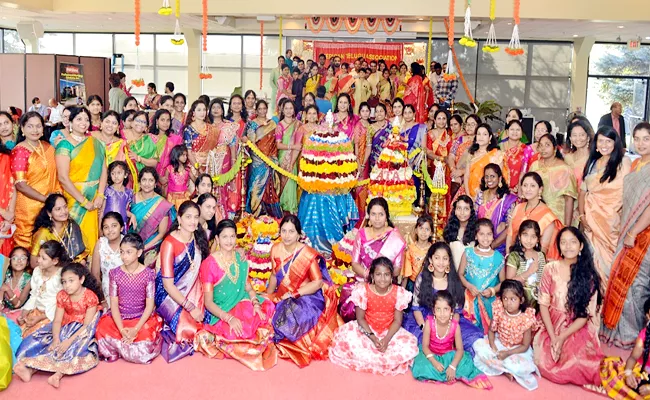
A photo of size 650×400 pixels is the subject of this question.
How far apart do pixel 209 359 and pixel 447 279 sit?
5.20 feet

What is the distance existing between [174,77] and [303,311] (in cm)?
1401

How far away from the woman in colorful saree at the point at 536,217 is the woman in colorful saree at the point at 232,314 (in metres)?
1.85

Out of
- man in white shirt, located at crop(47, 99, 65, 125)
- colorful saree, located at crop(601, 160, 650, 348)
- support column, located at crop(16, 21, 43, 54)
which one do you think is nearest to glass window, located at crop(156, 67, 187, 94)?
support column, located at crop(16, 21, 43, 54)

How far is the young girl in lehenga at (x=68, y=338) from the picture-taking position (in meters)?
3.84

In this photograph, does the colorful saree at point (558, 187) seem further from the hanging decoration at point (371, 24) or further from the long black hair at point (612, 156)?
the hanging decoration at point (371, 24)

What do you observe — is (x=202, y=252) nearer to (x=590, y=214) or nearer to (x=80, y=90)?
(x=590, y=214)

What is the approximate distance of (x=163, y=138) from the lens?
609cm

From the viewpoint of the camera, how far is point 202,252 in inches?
176

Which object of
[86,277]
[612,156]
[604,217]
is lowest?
[86,277]

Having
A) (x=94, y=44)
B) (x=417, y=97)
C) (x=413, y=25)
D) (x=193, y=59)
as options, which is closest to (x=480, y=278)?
(x=417, y=97)

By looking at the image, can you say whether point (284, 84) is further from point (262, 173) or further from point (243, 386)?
point (243, 386)

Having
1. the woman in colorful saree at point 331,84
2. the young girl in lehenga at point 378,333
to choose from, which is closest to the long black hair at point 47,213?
→ the young girl in lehenga at point 378,333

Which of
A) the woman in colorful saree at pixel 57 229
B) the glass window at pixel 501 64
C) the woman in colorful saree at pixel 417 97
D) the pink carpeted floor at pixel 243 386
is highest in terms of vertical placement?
the glass window at pixel 501 64

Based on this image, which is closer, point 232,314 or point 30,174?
point 232,314
